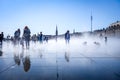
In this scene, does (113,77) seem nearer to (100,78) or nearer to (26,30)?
(100,78)

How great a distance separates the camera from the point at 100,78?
7.06m

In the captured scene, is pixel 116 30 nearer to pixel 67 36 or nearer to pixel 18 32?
pixel 67 36

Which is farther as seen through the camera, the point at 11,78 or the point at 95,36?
the point at 95,36

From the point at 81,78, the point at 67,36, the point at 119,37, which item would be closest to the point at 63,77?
the point at 81,78

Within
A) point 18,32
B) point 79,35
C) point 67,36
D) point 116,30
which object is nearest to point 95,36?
point 116,30

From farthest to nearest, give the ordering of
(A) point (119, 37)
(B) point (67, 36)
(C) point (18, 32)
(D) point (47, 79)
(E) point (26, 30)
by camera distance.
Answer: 1. (A) point (119, 37)
2. (B) point (67, 36)
3. (C) point (18, 32)
4. (E) point (26, 30)
5. (D) point (47, 79)

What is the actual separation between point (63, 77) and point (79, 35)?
88715 millimetres

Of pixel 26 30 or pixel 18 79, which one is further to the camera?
pixel 26 30

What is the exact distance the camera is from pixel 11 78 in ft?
23.5

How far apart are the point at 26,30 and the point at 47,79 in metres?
20.6

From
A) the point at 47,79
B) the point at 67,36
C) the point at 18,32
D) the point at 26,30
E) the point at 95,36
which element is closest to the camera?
the point at 47,79

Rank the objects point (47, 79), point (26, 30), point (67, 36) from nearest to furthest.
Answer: point (47, 79) < point (26, 30) < point (67, 36)

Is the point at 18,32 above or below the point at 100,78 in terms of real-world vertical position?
above

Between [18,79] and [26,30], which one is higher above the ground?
[26,30]
